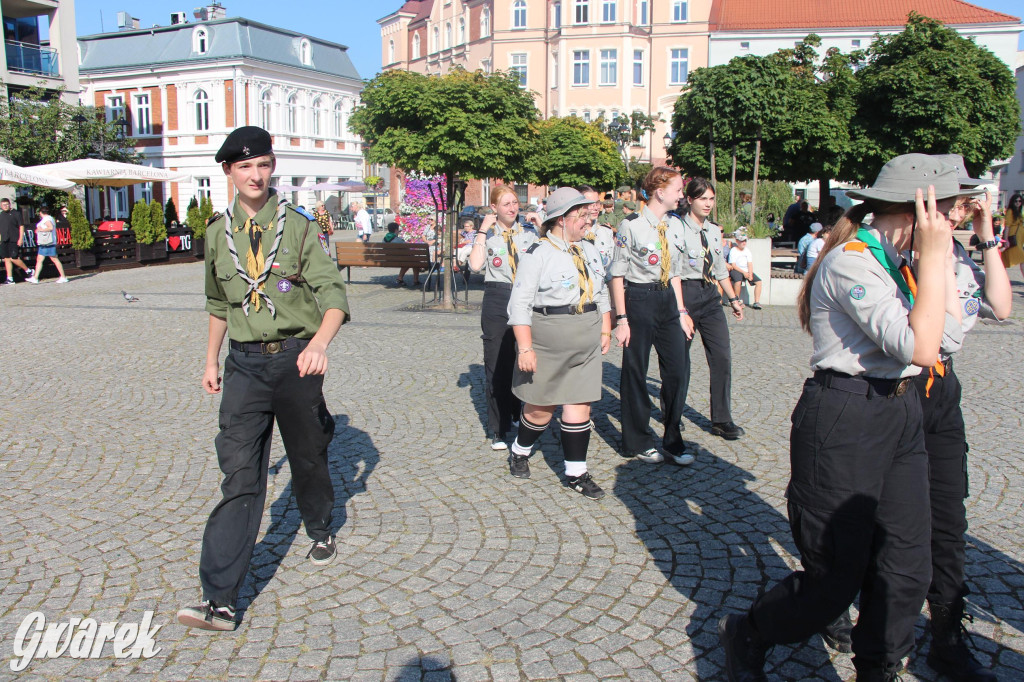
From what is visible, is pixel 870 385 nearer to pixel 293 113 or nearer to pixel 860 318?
pixel 860 318

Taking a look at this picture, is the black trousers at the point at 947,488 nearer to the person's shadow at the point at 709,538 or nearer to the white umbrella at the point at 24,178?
the person's shadow at the point at 709,538

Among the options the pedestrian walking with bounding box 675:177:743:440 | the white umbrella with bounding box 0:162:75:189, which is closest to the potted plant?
the white umbrella with bounding box 0:162:75:189

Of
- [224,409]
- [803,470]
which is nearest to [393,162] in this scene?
[224,409]

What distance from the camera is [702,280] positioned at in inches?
237

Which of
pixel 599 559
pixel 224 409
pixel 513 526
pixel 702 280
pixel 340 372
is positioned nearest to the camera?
pixel 224 409

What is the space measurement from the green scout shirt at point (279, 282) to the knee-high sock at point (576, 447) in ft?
6.06

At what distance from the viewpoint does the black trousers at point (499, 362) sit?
6141 mm

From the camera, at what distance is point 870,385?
2721mm

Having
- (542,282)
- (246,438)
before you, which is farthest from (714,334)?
(246,438)

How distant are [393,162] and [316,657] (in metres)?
11.1

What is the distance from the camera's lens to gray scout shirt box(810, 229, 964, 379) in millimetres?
2574

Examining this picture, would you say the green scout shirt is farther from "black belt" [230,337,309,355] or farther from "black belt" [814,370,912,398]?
"black belt" [814,370,912,398]

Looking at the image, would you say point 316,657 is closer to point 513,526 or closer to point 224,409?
point 224,409

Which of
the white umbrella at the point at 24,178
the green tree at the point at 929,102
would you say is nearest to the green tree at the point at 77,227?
the white umbrella at the point at 24,178
